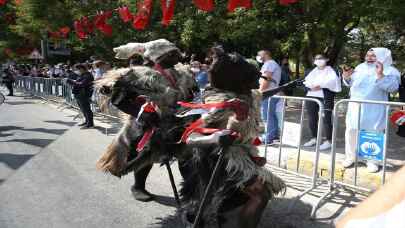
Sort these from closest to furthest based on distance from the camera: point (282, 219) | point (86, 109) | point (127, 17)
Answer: point (282, 219), point (86, 109), point (127, 17)

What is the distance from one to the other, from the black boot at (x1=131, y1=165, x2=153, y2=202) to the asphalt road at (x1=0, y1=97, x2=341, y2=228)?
80mm

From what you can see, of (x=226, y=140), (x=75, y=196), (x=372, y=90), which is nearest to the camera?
(x=226, y=140)

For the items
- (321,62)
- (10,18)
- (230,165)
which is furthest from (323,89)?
(10,18)

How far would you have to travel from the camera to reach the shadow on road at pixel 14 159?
6140 mm

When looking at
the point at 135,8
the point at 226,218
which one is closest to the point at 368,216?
the point at 226,218

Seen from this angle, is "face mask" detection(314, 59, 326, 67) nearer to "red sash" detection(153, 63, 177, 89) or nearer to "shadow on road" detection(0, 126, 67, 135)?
"red sash" detection(153, 63, 177, 89)

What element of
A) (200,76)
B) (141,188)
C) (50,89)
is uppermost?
(200,76)

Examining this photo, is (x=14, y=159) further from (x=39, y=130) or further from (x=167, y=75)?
(x=167, y=75)

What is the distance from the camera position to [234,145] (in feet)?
10.6

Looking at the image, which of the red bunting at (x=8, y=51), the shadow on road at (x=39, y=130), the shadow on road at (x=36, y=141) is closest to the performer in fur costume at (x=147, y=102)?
the shadow on road at (x=36, y=141)

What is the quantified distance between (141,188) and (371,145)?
2.57m

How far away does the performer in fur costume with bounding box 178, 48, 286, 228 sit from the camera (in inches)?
124

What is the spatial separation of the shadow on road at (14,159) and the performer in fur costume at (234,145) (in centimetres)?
390

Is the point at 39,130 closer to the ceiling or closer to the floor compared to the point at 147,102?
closer to the floor
